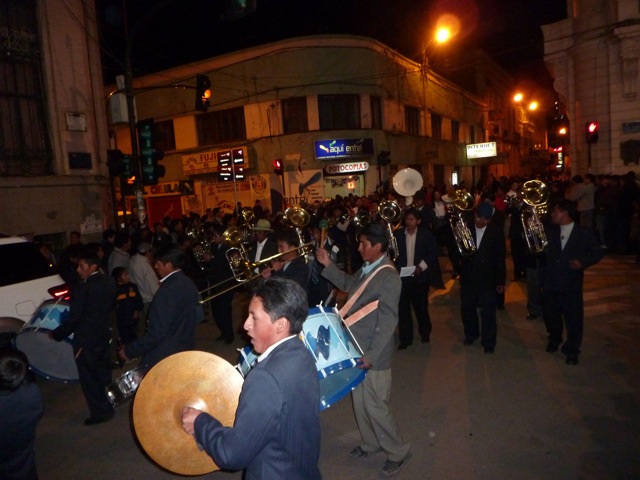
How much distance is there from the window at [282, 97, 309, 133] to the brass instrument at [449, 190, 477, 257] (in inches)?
558

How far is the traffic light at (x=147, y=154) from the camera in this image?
11.1m

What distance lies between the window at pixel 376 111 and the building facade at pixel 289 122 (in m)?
0.05

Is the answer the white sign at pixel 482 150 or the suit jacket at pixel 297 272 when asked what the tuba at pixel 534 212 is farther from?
the white sign at pixel 482 150

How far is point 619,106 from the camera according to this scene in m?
17.3

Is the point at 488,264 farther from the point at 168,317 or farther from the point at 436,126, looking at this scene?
the point at 436,126

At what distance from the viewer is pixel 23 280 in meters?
6.46

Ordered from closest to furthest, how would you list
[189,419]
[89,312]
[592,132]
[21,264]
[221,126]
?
1. [189,419]
2. [89,312]
3. [21,264]
4. [592,132]
5. [221,126]

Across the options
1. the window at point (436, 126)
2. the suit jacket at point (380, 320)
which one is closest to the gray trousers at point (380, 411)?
the suit jacket at point (380, 320)

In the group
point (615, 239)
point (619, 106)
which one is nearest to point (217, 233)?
point (615, 239)

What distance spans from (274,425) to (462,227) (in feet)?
21.7

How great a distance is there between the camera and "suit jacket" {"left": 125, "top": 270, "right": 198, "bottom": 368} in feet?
13.7

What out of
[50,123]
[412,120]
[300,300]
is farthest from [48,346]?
[412,120]

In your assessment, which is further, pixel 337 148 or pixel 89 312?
pixel 337 148

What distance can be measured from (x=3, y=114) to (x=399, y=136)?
19.4 meters
